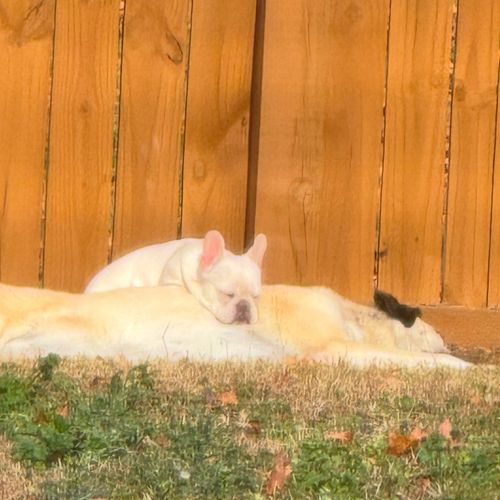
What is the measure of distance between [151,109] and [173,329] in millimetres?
1574

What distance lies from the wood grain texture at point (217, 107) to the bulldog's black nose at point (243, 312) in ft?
3.56

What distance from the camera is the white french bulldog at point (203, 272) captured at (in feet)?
27.3

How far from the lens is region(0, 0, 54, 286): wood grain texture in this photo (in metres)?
9.00

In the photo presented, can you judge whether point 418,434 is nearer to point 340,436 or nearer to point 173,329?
point 340,436

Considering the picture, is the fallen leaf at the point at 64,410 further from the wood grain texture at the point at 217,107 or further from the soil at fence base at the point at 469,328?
the soil at fence base at the point at 469,328

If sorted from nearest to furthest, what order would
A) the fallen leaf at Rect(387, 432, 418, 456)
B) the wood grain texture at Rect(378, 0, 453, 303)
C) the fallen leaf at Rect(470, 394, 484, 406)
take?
the fallen leaf at Rect(387, 432, 418, 456), the fallen leaf at Rect(470, 394, 484, 406), the wood grain texture at Rect(378, 0, 453, 303)

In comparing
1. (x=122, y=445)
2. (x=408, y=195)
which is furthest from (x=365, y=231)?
(x=122, y=445)

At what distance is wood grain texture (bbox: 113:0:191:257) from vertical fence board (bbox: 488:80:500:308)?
171 centimetres

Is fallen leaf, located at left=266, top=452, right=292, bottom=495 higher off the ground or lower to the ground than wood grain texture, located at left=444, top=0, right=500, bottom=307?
lower

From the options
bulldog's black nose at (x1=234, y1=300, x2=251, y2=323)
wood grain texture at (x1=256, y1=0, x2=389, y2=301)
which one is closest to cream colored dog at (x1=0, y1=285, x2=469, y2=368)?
bulldog's black nose at (x1=234, y1=300, x2=251, y2=323)

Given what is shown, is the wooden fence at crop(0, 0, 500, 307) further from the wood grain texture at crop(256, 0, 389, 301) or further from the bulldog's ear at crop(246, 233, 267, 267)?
the bulldog's ear at crop(246, 233, 267, 267)

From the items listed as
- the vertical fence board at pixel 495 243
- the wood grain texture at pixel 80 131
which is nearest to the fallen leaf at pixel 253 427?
the wood grain texture at pixel 80 131

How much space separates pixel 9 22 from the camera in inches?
354

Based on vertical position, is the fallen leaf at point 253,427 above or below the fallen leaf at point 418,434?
below
